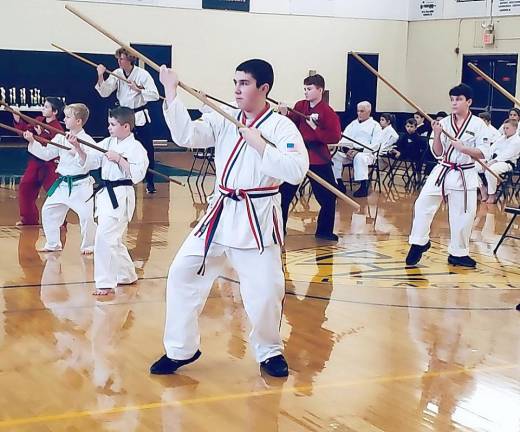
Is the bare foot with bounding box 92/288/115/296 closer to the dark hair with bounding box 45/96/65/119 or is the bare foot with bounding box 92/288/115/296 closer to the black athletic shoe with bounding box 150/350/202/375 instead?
the black athletic shoe with bounding box 150/350/202/375

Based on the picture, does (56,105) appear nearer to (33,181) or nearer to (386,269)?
(33,181)

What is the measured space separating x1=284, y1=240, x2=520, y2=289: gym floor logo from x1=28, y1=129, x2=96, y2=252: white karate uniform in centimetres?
178

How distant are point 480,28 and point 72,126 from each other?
1144 centimetres

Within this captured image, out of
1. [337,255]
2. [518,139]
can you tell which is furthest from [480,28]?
[337,255]

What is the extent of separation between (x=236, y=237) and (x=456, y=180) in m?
3.51

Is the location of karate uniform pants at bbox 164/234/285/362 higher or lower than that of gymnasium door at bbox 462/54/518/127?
lower

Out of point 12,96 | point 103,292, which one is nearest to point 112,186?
point 103,292

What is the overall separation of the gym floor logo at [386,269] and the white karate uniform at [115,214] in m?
1.44

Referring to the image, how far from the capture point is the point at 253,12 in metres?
17.6

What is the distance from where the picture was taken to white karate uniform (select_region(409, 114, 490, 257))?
24.5 ft

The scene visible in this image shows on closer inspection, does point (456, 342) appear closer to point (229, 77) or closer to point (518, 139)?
point (518, 139)

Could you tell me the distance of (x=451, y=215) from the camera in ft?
25.2

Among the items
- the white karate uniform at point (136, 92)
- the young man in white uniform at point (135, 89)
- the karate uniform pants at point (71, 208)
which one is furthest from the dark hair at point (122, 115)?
the white karate uniform at point (136, 92)

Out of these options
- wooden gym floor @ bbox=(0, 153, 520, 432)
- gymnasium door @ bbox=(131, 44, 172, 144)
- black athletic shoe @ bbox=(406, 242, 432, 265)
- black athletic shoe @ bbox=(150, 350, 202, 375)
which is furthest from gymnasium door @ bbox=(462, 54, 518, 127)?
black athletic shoe @ bbox=(150, 350, 202, 375)
